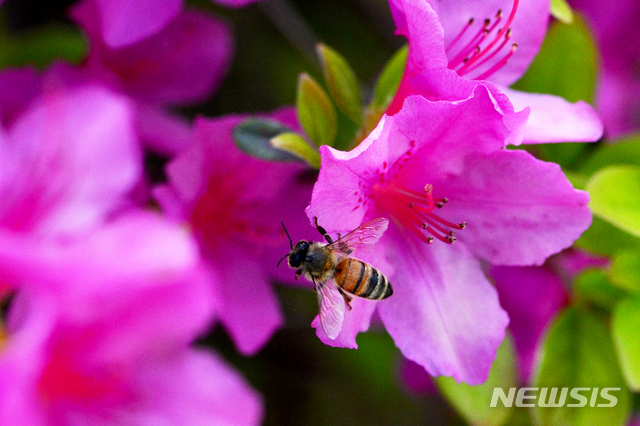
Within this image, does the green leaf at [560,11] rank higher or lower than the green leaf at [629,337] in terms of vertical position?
higher

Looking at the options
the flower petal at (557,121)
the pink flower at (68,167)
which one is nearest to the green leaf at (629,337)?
the flower petal at (557,121)

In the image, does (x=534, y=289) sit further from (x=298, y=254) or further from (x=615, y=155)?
(x=298, y=254)

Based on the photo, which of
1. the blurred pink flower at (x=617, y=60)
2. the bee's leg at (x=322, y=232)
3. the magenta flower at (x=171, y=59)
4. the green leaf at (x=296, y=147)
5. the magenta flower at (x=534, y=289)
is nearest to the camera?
the bee's leg at (x=322, y=232)

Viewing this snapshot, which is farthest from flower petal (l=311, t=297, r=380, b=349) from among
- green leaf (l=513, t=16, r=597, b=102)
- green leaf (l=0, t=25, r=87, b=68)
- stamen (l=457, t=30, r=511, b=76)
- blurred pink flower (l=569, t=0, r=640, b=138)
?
blurred pink flower (l=569, t=0, r=640, b=138)

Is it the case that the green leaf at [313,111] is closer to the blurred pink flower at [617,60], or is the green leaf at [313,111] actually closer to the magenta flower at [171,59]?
the magenta flower at [171,59]

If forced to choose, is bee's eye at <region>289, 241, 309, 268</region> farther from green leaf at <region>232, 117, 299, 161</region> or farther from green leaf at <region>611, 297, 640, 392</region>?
green leaf at <region>611, 297, 640, 392</region>

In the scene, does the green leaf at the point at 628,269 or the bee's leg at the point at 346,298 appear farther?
the green leaf at the point at 628,269
